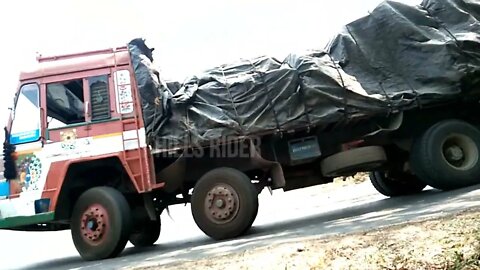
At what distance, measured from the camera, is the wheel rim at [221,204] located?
23.4ft

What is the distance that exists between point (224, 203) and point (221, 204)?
0.15 feet

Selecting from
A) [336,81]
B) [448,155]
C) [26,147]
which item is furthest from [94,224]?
[448,155]

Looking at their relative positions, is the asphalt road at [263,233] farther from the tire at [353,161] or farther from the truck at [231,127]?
the tire at [353,161]

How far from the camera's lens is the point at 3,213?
7.22 metres

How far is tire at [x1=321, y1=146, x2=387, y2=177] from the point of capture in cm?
759

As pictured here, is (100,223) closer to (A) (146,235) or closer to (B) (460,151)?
(A) (146,235)

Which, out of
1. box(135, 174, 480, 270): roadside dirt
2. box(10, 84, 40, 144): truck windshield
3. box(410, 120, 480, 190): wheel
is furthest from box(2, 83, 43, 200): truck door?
box(410, 120, 480, 190): wheel

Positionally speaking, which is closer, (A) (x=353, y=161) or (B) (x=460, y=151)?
(A) (x=353, y=161)

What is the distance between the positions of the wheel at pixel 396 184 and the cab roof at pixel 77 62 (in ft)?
16.8

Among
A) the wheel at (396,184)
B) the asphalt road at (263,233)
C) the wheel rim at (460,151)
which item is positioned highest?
the wheel rim at (460,151)

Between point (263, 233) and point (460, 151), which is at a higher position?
point (460, 151)

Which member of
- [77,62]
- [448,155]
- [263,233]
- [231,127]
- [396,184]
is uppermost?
[77,62]

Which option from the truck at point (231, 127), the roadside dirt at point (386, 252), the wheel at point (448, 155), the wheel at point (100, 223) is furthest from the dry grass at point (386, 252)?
the wheel at point (448, 155)

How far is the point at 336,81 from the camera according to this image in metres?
7.53
